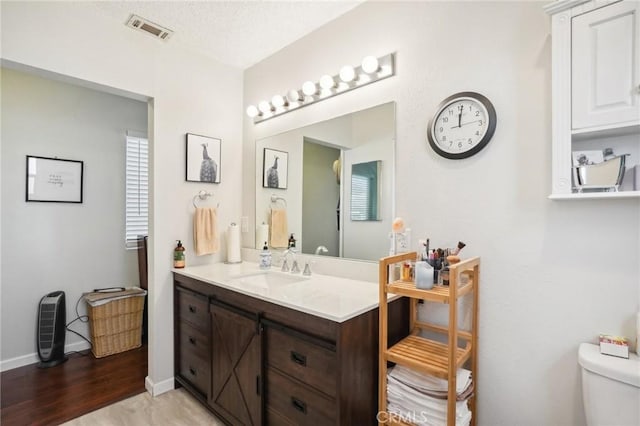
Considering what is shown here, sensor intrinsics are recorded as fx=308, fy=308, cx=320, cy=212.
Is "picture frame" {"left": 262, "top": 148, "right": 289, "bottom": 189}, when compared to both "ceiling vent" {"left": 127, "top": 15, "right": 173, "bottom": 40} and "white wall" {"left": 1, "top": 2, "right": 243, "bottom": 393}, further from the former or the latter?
"ceiling vent" {"left": 127, "top": 15, "right": 173, "bottom": 40}

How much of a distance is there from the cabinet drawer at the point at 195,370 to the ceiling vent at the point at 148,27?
2.26 metres

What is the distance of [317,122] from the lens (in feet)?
7.09

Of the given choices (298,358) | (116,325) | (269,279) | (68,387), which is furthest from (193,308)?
(116,325)

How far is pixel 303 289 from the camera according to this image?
1723mm

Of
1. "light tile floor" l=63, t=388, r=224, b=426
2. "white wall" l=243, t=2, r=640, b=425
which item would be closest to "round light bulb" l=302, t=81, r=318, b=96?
"white wall" l=243, t=2, r=640, b=425

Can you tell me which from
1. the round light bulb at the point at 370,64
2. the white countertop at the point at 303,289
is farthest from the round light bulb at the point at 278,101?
the white countertop at the point at 303,289

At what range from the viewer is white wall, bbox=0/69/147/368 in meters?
2.52

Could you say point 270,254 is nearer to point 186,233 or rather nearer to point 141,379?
point 186,233

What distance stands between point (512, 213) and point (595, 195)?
0.30 m

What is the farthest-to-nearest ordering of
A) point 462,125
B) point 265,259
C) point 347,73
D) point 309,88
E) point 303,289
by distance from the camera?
1. point 265,259
2. point 309,88
3. point 347,73
4. point 303,289
5. point 462,125

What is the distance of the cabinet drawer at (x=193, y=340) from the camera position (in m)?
2.02

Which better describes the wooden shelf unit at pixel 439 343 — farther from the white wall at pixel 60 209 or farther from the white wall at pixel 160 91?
the white wall at pixel 60 209

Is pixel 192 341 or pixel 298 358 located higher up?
pixel 298 358

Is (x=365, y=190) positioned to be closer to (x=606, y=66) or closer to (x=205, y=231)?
(x=606, y=66)
